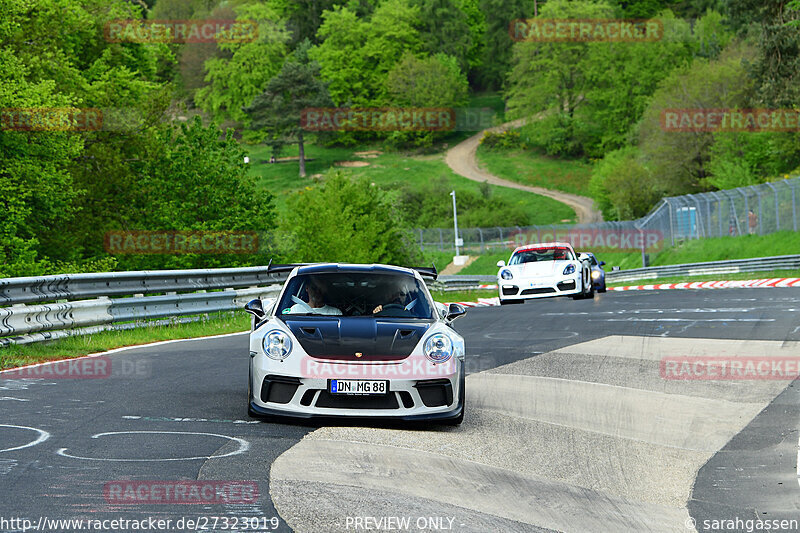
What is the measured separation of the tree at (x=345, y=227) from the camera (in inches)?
2160

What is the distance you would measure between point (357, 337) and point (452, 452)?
1.36m

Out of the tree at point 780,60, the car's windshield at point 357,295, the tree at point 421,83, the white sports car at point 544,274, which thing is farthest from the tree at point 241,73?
the car's windshield at point 357,295

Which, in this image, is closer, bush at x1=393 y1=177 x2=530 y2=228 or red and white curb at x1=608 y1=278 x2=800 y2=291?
red and white curb at x1=608 y1=278 x2=800 y2=291

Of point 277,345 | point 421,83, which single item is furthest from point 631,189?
point 277,345

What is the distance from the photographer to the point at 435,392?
805 centimetres

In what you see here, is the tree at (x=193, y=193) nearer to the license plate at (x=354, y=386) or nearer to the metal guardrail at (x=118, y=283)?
the metal guardrail at (x=118, y=283)

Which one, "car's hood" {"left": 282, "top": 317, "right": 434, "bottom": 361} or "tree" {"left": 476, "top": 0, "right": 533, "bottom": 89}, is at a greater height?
"tree" {"left": 476, "top": 0, "right": 533, "bottom": 89}

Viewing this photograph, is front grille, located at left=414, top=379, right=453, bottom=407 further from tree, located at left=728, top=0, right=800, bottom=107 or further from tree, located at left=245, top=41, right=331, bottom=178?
tree, located at left=245, top=41, right=331, bottom=178

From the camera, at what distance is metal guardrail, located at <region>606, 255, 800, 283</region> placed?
37.1m

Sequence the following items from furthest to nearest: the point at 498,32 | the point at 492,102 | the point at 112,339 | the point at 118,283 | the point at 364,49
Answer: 1. the point at 498,32
2. the point at 492,102
3. the point at 364,49
4. the point at 118,283
5. the point at 112,339

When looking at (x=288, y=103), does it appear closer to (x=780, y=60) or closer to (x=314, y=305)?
(x=780, y=60)

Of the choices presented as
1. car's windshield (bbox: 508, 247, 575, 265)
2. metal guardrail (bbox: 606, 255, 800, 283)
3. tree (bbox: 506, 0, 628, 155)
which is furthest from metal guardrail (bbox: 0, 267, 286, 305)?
tree (bbox: 506, 0, 628, 155)

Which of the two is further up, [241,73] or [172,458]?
[241,73]

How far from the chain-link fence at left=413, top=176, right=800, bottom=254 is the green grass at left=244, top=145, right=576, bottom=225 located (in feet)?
66.7
